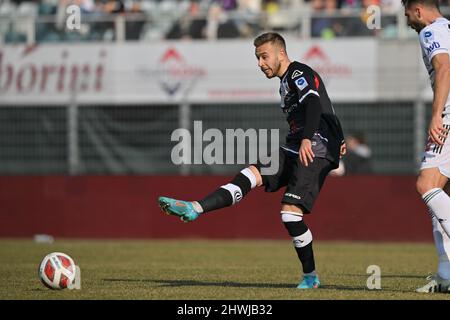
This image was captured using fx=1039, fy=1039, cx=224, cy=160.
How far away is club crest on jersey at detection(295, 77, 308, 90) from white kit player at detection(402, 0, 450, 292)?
1.14 m

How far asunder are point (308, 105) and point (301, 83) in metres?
0.25

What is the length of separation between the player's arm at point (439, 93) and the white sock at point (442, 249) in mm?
902

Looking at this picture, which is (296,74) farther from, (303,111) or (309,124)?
(309,124)

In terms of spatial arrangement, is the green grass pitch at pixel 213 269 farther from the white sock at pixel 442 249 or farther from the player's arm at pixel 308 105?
the player's arm at pixel 308 105

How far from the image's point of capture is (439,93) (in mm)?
8820

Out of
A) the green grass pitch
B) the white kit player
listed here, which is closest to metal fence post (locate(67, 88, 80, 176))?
the green grass pitch

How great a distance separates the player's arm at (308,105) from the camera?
939 centimetres

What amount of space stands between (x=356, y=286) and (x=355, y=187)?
9.92 m

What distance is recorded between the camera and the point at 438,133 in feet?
28.7

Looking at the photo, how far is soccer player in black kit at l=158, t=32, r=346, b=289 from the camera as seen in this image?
964cm

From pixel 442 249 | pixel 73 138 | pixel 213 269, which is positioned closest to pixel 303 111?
pixel 442 249

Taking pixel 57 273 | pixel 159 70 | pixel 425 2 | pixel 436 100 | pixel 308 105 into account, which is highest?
pixel 425 2
